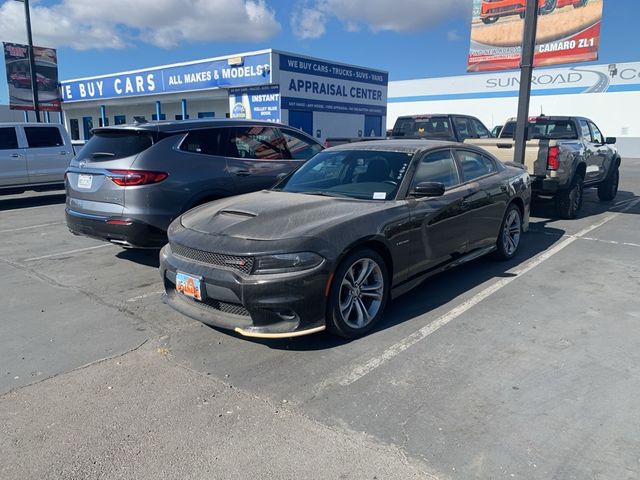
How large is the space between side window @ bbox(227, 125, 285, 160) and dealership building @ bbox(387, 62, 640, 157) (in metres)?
38.2

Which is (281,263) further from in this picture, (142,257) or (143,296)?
(142,257)

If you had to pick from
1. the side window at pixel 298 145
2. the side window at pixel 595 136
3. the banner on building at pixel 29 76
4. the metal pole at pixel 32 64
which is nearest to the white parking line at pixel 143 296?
the side window at pixel 298 145

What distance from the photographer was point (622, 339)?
→ 4.10 meters

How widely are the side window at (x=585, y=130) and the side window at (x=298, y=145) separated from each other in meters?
5.89

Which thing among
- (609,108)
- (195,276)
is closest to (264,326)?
(195,276)

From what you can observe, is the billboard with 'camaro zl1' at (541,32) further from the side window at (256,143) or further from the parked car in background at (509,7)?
the side window at (256,143)

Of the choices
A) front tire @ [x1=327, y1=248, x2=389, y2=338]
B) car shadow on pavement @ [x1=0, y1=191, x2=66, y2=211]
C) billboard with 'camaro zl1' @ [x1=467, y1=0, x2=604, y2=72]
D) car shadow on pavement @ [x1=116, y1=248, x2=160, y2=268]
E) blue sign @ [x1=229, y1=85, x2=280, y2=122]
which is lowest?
car shadow on pavement @ [x1=0, y1=191, x2=66, y2=211]

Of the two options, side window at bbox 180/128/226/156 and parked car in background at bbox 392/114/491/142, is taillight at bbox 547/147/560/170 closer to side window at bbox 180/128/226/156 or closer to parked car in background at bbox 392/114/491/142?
parked car in background at bbox 392/114/491/142

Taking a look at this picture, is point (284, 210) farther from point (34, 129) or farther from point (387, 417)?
point (34, 129)

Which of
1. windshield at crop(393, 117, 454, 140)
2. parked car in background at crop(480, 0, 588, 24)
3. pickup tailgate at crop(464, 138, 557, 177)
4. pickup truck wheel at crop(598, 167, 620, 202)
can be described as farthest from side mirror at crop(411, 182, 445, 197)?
parked car in background at crop(480, 0, 588, 24)

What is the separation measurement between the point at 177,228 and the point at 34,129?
10.1 meters

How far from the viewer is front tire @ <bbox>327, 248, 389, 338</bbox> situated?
382 cm

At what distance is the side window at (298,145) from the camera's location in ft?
24.3

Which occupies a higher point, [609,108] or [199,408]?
[609,108]
